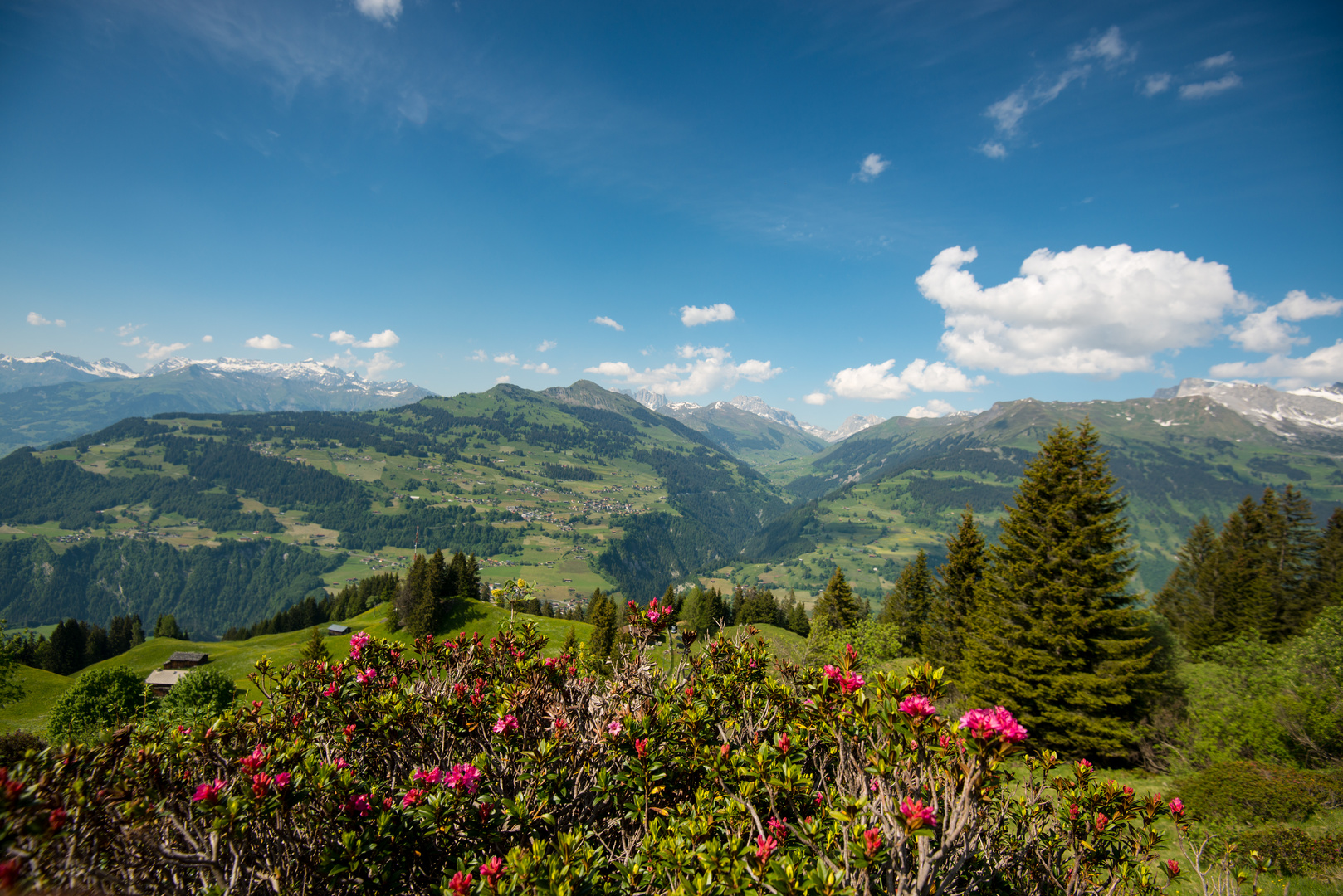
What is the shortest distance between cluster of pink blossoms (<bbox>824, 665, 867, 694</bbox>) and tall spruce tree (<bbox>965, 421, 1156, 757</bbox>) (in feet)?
61.2

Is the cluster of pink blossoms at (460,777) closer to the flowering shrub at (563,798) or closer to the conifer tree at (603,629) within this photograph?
the flowering shrub at (563,798)

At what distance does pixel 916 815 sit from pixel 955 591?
1398 inches

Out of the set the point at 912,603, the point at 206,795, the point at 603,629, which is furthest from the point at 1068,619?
the point at 603,629

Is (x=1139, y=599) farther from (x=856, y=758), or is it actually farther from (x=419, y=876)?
(x=419, y=876)

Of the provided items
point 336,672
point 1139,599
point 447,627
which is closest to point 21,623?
point 447,627

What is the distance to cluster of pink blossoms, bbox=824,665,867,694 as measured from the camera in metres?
5.48

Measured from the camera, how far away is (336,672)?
760 centimetres

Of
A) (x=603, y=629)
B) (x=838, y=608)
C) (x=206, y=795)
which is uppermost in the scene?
(x=206, y=795)

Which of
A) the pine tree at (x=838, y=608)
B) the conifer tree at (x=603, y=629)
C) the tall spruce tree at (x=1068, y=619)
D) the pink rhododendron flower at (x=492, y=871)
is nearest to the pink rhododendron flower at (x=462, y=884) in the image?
the pink rhododendron flower at (x=492, y=871)

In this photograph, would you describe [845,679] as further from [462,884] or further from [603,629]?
[603,629]

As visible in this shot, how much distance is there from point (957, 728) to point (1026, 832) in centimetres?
362

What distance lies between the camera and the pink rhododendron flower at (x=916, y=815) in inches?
153

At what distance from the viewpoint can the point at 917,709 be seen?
464 centimetres

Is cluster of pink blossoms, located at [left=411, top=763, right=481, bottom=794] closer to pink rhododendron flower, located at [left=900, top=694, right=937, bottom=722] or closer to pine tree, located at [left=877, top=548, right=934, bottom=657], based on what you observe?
pink rhododendron flower, located at [left=900, top=694, right=937, bottom=722]
